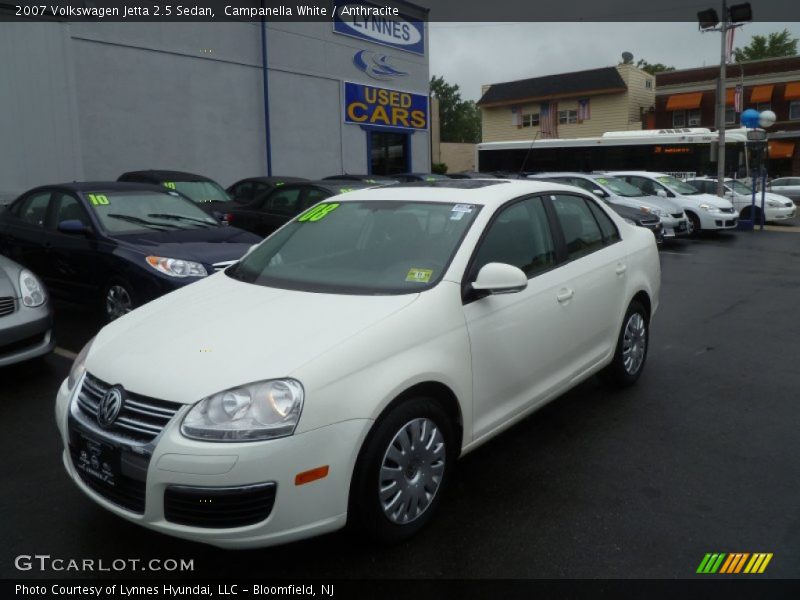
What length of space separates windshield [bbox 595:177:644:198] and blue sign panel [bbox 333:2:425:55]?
8.42 metres

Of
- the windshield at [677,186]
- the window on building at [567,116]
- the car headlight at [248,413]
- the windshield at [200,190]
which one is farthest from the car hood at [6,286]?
the window on building at [567,116]

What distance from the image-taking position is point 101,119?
14.8 meters

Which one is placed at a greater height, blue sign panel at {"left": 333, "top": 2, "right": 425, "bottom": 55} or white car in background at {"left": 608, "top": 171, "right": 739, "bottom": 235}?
blue sign panel at {"left": 333, "top": 2, "right": 425, "bottom": 55}

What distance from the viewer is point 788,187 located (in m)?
28.3

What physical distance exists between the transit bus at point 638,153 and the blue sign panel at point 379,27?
5172 millimetres

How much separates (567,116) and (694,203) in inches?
1148

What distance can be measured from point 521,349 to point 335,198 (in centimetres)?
164

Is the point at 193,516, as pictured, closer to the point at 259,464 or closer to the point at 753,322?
the point at 259,464

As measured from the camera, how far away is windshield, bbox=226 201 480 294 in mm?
3682

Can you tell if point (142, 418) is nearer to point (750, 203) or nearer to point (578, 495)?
point (578, 495)

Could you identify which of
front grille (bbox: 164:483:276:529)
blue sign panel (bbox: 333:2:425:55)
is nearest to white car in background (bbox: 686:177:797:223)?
blue sign panel (bbox: 333:2:425:55)

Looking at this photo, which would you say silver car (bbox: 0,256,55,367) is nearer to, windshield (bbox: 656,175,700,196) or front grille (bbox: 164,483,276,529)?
front grille (bbox: 164,483,276,529)

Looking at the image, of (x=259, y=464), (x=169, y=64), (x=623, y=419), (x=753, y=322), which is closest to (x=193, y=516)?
(x=259, y=464)

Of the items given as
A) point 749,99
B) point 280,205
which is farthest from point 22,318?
point 749,99
